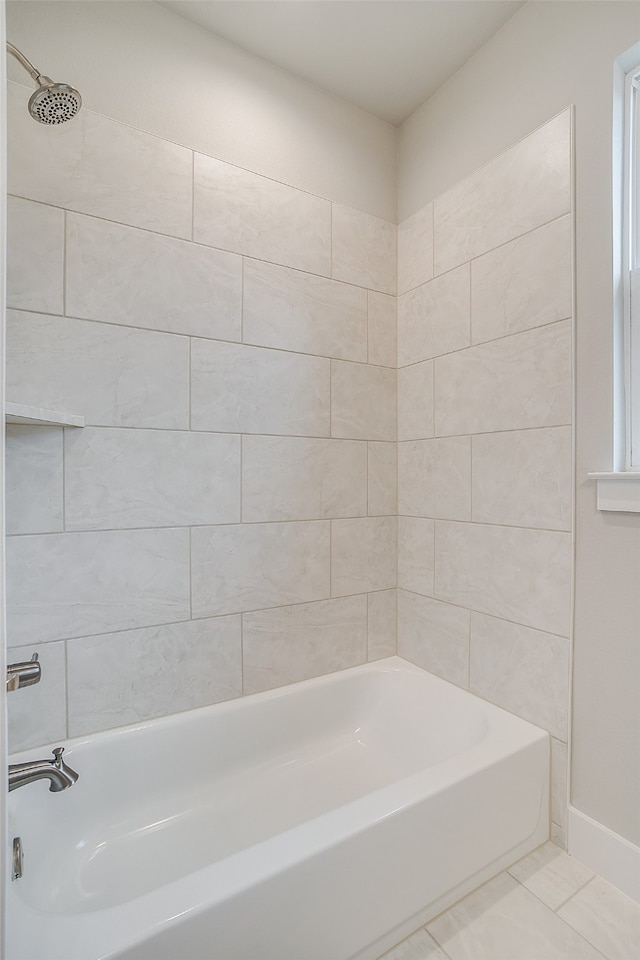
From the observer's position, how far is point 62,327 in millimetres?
1359

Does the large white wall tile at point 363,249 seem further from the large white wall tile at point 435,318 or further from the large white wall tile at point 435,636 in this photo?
the large white wall tile at point 435,636

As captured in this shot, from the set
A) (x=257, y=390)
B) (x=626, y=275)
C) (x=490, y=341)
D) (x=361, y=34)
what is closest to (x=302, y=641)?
(x=257, y=390)

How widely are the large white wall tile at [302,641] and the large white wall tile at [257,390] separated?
0.69 m

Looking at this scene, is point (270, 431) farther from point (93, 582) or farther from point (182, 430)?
point (93, 582)

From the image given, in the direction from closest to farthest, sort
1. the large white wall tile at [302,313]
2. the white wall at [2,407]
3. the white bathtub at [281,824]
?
the white wall at [2,407] → the white bathtub at [281,824] → the large white wall tile at [302,313]

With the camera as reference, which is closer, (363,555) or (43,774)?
(43,774)

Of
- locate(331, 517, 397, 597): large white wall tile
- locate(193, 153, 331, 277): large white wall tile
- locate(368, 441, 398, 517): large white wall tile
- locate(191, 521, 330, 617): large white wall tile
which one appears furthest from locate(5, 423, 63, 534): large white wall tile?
locate(368, 441, 398, 517): large white wall tile

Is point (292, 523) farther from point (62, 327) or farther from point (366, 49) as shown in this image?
point (366, 49)

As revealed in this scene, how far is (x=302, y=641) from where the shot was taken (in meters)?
1.79

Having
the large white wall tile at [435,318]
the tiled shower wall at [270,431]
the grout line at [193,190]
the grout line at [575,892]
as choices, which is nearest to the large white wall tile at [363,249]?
the tiled shower wall at [270,431]

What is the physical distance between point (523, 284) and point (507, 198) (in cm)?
31

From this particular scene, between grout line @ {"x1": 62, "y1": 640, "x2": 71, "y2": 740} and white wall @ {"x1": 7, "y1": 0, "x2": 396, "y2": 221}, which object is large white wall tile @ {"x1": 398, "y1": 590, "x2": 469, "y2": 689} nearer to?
grout line @ {"x1": 62, "y1": 640, "x2": 71, "y2": 740}

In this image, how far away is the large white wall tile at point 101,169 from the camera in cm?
132

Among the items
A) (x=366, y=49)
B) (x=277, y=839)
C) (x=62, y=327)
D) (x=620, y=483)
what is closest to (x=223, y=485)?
(x=62, y=327)
